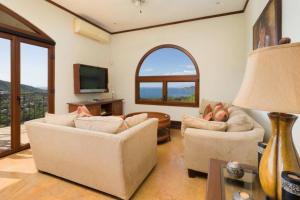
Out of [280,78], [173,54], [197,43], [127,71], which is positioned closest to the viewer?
[280,78]

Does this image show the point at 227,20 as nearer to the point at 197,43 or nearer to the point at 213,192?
the point at 197,43

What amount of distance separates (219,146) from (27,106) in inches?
132

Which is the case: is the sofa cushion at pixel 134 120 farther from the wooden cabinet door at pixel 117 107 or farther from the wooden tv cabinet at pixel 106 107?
the wooden cabinet door at pixel 117 107

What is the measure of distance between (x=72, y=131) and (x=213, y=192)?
1.42 meters

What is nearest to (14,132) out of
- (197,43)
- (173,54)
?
(173,54)

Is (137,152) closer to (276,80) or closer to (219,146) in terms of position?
(219,146)

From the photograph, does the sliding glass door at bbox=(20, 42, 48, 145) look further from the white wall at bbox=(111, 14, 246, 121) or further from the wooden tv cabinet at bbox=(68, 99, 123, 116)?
the white wall at bbox=(111, 14, 246, 121)

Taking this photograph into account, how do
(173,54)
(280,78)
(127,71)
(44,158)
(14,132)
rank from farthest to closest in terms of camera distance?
1. (127,71)
2. (173,54)
3. (14,132)
4. (44,158)
5. (280,78)

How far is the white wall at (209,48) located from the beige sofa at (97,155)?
2.71m

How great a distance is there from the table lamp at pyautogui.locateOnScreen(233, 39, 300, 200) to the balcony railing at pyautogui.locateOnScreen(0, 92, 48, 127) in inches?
135

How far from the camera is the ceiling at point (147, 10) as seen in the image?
3510 millimetres

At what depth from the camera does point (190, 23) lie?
14.4 ft

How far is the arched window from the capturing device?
177 inches

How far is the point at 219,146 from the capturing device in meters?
1.86
